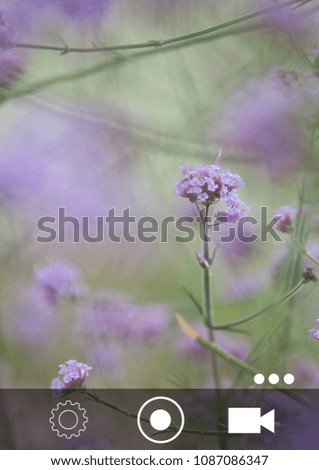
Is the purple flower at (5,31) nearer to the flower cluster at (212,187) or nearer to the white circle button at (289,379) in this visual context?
the flower cluster at (212,187)

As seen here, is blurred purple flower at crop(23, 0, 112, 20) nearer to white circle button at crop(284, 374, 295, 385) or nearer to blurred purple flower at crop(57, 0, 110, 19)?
blurred purple flower at crop(57, 0, 110, 19)

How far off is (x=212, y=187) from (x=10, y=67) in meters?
0.28

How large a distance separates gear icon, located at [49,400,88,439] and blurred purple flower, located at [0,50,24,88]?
0.39 metres

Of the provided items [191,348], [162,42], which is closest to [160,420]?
[191,348]

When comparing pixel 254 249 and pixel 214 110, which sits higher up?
pixel 214 110

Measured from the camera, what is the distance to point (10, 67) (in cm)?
96

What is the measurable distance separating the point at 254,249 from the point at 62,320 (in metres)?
0.24

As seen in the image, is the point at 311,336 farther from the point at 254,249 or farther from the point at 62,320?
the point at 62,320

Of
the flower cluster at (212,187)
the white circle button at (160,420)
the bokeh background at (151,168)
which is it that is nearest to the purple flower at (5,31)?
the bokeh background at (151,168)

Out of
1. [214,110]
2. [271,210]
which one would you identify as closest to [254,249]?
[271,210]

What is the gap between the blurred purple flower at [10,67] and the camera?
0.96 m

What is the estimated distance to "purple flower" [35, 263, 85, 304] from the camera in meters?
0.96

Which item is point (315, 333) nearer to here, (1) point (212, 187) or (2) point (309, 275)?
(2) point (309, 275)

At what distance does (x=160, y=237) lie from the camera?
0.96 metres
